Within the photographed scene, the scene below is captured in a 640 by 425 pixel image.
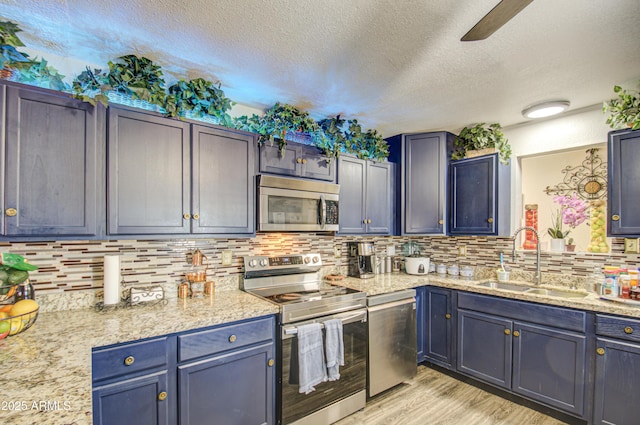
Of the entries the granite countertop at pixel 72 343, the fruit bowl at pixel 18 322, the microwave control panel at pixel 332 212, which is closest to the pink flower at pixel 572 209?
the microwave control panel at pixel 332 212

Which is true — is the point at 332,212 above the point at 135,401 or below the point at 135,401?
Result: above

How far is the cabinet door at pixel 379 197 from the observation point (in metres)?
3.13

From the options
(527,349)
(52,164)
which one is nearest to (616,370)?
(527,349)

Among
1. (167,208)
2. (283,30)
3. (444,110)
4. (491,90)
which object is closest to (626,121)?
(491,90)

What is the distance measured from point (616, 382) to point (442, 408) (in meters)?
1.16

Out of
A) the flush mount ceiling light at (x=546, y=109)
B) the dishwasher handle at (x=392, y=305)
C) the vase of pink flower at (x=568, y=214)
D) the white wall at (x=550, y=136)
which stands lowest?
the dishwasher handle at (x=392, y=305)

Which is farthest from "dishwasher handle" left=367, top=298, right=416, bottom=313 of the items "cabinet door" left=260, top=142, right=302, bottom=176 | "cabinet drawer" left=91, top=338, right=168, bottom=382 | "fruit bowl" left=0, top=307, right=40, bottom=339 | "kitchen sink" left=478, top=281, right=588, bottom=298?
"fruit bowl" left=0, top=307, right=40, bottom=339

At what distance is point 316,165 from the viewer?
8.90 ft

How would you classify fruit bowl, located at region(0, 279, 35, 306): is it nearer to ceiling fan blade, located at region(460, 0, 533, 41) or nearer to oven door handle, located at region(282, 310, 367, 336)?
oven door handle, located at region(282, 310, 367, 336)

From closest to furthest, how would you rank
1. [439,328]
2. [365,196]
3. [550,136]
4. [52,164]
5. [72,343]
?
[72,343] < [52,164] < [550,136] < [439,328] < [365,196]

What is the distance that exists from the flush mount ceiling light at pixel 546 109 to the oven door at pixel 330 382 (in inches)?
89.8

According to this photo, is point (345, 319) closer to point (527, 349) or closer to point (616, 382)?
point (527, 349)

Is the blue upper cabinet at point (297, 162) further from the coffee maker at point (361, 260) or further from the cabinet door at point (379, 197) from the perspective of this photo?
the coffee maker at point (361, 260)

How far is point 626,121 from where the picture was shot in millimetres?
2168
